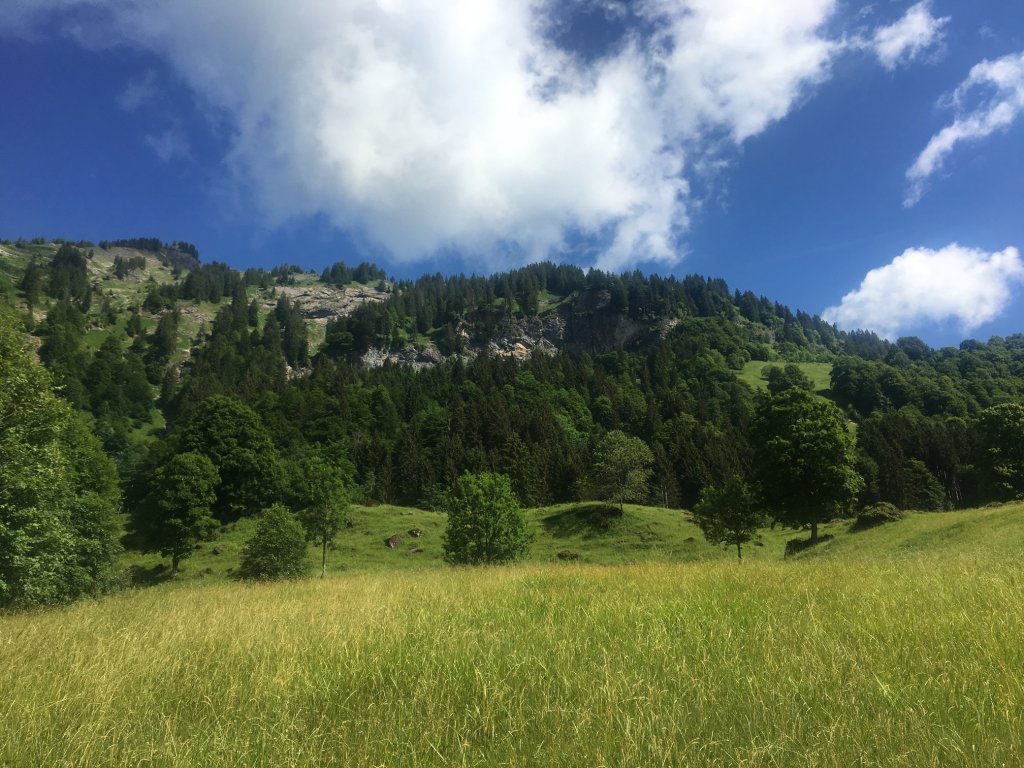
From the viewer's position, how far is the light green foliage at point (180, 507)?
159 feet

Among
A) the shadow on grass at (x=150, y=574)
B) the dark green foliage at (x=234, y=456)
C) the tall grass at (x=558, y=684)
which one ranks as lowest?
the shadow on grass at (x=150, y=574)

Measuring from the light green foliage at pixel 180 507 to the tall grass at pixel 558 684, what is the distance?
159ft

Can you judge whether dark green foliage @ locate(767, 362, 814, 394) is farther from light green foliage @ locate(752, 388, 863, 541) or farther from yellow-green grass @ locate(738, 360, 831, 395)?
light green foliage @ locate(752, 388, 863, 541)

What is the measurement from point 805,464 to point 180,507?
56788 millimetres

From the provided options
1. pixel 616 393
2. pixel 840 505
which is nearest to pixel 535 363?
pixel 616 393

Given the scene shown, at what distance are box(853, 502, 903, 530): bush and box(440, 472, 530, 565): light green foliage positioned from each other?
83.7ft

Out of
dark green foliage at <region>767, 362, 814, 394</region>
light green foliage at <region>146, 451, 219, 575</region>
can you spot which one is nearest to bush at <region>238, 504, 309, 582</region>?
light green foliage at <region>146, 451, 219, 575</region>

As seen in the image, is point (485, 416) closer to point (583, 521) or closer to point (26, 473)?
point (583, 521)

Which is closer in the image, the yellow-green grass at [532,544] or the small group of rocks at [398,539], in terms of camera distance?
the yellow-green grass at [532,544]

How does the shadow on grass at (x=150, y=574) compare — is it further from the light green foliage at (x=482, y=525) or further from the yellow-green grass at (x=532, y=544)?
the light green foliage at (x=482, y=525)

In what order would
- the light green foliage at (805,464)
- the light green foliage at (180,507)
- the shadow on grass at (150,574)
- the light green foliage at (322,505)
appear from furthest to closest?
the light green foliage at (180,507) < the shadow on grass at (150,574) < the light green foliage at (322,505) < the light green foliage at (805,464)

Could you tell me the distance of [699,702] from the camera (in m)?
3.88

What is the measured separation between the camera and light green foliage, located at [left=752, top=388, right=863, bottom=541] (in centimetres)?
3284

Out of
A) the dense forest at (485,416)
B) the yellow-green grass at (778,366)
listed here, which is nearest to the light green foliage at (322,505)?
the dense forest at (485,416)
